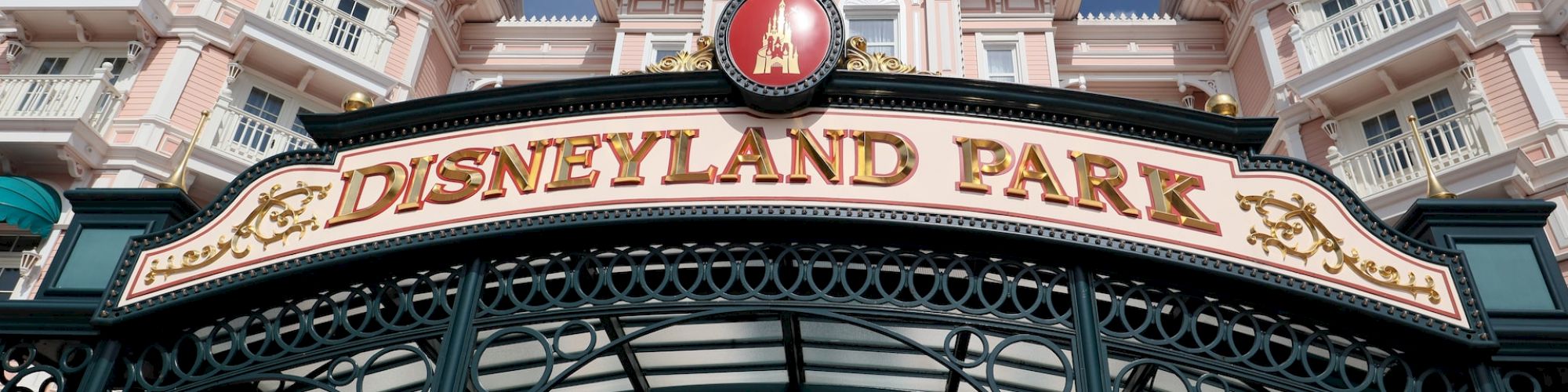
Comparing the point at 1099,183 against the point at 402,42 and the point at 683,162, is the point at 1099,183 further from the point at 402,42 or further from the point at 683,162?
the point at 402,42

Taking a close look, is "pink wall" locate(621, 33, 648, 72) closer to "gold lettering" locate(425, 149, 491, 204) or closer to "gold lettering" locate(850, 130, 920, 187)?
"gold lettering" locate(425, 149, 491, 204)

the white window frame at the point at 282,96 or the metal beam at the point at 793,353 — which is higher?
the white window frame at the point at 282,96

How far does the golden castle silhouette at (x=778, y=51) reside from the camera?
7527 millimetres

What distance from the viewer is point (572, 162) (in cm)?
735

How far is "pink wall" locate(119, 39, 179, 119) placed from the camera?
18.1 metres

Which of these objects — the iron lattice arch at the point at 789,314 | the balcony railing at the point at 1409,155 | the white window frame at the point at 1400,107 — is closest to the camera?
the iron lattice arch at the point at 789,314

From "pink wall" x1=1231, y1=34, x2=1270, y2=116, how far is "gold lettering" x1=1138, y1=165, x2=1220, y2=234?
14.4 metres

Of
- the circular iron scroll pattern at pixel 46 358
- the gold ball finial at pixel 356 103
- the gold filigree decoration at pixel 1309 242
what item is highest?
the gold ball finial at pixel 356 103

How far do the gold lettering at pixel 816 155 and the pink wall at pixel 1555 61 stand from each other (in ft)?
48.6

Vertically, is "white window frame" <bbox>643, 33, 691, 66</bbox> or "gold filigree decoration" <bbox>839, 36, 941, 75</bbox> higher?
"white window frame" <bbox>643, 33, 691, 66</bbox>

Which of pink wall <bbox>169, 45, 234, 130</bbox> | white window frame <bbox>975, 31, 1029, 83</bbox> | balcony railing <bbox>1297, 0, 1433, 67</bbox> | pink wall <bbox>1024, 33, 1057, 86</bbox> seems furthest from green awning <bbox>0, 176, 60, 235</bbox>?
balcony railing <bbox>1297, 0, 1433, 67</bbox>

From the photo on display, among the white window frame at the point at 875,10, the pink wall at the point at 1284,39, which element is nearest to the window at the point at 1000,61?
the white window frame at the point at 875,10

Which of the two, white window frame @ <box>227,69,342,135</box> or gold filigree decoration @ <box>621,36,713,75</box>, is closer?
gold filigree decoration @ <box>621,36,713,75</box>

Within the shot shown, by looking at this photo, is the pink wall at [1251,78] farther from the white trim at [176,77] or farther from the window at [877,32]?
the white trim at [176,77]
